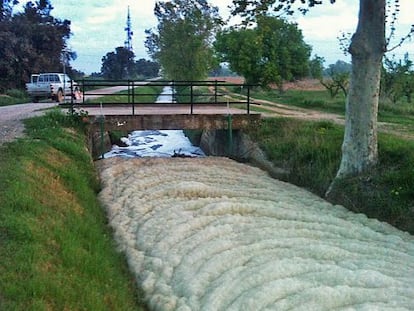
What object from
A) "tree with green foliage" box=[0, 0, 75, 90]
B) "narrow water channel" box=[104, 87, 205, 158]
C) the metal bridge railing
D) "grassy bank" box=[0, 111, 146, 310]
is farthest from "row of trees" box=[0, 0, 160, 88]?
"grassy bank" box=[0, 111, 146, 310]

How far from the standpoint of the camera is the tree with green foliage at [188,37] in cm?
4028

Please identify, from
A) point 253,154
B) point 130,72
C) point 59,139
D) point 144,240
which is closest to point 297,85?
point 130,72

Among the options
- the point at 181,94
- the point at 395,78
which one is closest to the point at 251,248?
the point at 181,94

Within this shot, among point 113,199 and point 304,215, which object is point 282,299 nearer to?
point 304,215

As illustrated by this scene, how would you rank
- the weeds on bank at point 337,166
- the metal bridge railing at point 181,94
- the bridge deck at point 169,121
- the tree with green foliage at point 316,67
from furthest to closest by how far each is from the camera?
the tree with green foliage at point 316,67 < the metal bridge railing at point 181,94 < the bridge deck at point 169,121 < the weeds on bank at point 337,166

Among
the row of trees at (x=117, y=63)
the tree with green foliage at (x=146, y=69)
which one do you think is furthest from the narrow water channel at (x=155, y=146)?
the tree with green foliage at (x=146, y=69)

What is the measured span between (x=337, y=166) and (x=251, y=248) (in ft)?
21.0

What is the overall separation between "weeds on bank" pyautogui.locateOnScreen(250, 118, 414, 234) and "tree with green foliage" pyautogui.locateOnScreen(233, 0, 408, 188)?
1.37ft

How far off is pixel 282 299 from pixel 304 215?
4.09 meters

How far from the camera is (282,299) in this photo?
7.31 metres

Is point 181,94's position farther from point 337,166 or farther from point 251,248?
point 251,248

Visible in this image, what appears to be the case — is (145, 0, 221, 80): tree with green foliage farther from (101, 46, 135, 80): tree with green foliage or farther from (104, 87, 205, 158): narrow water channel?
(101, 46, 135, 80): tree with green foliage

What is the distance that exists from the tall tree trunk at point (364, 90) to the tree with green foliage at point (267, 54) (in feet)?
105

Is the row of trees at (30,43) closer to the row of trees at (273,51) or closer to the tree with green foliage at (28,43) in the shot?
the tree with green foliage at (28,43)
